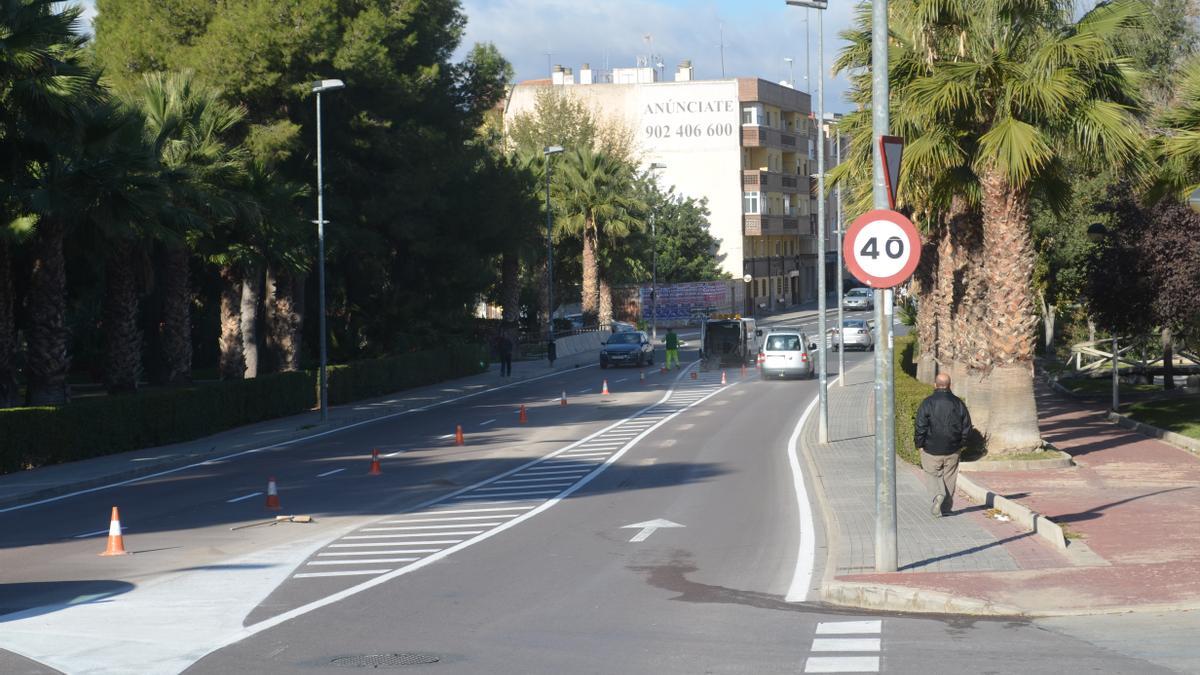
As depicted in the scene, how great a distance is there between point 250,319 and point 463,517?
26.0 meters

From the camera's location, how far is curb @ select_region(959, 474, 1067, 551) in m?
14.2

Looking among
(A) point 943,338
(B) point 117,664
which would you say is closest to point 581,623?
(B) point 117,664

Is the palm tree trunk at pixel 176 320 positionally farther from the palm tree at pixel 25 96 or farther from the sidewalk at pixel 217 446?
the palm tree at pixel 25 96

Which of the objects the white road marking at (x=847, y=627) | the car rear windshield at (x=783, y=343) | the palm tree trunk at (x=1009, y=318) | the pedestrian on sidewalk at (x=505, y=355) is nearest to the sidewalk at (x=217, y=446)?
the pedestrian on sidewalk at (x=505, y=355)

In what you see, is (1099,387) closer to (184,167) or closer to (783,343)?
(783,343)

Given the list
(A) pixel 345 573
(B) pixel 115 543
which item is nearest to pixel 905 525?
(A) pixel 345 573

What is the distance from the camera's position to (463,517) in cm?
1902

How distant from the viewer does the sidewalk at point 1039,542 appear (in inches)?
458

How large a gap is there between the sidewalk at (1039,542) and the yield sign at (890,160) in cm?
368

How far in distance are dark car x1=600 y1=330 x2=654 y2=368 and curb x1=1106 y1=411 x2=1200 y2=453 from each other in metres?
29.9

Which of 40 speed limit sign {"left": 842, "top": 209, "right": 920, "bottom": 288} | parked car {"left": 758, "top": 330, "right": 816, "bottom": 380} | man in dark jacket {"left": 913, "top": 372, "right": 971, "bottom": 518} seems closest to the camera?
40 speed limit sign {"left": 842, "top": 209, "right": 920, "bottom": 288}

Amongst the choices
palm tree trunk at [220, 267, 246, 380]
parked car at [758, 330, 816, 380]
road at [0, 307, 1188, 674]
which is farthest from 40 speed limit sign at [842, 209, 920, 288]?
parked car at [758, 330, 816, 380]

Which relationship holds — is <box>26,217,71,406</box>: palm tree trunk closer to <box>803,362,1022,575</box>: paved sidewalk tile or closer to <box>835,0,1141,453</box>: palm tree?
<box>803,362,1022,575</box>: paved sidewalk tile

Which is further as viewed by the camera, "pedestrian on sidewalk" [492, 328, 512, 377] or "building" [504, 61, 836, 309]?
"building" [504, 61, 836, 309]
